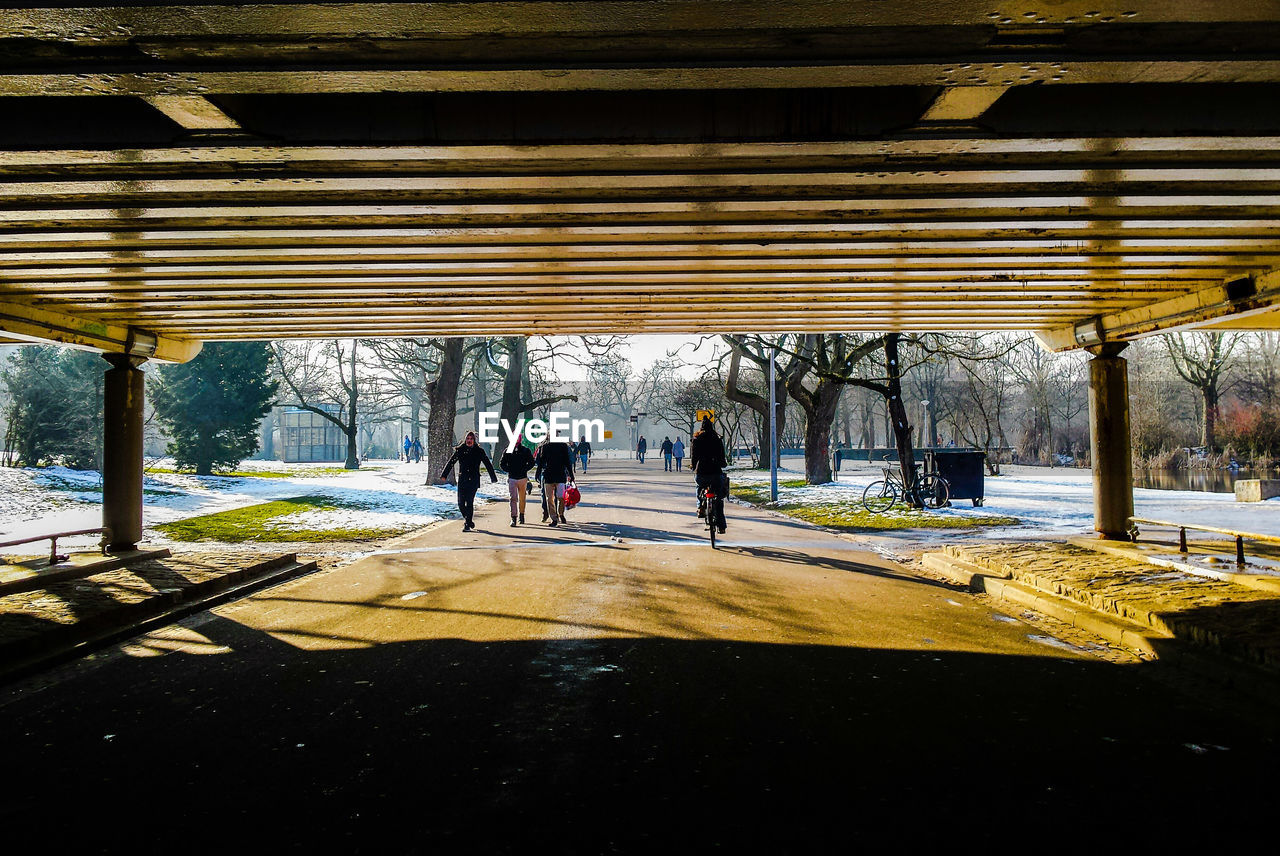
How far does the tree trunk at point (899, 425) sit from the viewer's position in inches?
820

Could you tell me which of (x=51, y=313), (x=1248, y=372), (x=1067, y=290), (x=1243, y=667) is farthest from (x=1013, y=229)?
(x=1248, y=372)

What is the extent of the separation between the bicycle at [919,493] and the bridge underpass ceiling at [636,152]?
993 centimetres

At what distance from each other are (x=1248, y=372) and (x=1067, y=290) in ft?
181

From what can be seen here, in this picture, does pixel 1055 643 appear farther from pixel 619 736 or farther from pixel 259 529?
pixel 259 529

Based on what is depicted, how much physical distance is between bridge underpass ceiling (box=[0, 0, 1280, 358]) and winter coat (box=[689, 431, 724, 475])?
11.3 ft

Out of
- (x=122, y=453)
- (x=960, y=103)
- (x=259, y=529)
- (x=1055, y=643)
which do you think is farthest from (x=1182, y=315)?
(x=259, y=529)

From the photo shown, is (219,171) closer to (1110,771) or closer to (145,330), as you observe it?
(1110,771)

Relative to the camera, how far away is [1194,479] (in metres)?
34.6

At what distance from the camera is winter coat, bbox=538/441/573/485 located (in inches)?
695

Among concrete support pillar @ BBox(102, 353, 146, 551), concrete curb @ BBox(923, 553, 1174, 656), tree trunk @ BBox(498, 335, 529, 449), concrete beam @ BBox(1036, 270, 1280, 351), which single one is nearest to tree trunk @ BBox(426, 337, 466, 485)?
tree trunk @ BBox(498, 335, 529, 449)

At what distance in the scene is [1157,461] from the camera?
4194 centimetres

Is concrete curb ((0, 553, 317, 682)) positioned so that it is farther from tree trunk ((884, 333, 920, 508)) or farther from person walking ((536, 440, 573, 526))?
tree trunk ((884, 333, 920, 508))

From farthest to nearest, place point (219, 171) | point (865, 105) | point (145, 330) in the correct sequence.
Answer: point (145, 330), point (219, 171), point (865, 105)

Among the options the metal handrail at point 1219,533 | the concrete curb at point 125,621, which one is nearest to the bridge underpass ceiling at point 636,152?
the metal handrail at point 1219,533
